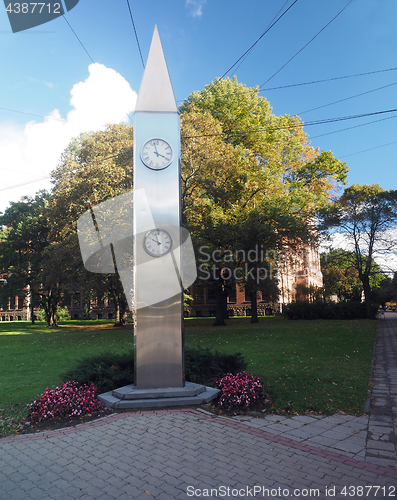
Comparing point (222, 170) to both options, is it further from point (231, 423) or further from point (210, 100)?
point (231, 423)

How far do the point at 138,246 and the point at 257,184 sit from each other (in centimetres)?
1754

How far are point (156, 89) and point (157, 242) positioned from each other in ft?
10.9

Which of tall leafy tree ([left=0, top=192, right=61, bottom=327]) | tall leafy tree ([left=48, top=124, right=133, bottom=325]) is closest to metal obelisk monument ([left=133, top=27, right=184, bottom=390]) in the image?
tall leafy tree ([left=48, top=124, right=133, bottom=325])

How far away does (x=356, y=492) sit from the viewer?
3.85m

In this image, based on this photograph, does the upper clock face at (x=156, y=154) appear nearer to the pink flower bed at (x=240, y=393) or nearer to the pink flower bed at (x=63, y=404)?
the pink flower bed at (x=240, y=393)

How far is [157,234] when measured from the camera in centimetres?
762

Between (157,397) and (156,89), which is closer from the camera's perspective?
(157,397)

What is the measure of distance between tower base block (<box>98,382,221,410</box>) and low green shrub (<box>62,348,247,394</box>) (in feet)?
1.50

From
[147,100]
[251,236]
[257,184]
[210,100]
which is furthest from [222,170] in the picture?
[147,100]

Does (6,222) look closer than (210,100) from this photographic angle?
No

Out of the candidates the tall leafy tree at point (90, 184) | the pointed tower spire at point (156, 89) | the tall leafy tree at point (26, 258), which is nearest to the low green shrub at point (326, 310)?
the tall leafy tree at point (90, 184)

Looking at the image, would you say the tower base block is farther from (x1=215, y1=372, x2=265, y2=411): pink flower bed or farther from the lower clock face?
the lower clock face

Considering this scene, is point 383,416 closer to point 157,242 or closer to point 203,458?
point 203,458

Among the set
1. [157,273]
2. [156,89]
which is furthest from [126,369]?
[156,89]
